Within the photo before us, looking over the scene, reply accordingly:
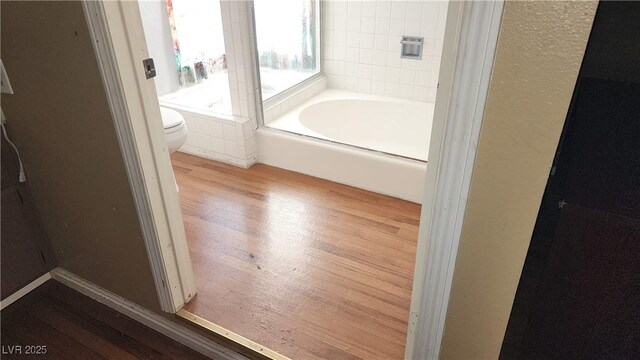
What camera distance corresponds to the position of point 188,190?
2541mm

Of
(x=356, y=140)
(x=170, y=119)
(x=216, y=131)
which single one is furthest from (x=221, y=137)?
(x=356, y=140)

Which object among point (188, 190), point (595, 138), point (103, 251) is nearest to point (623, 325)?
point (595, 138)

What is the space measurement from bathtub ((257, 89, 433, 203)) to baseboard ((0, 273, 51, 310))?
1412mm

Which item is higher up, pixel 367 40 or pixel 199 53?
pixel 367 40

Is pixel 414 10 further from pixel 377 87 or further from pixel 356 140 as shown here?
pixel 356 140

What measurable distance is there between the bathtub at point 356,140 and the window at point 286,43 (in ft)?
0.74

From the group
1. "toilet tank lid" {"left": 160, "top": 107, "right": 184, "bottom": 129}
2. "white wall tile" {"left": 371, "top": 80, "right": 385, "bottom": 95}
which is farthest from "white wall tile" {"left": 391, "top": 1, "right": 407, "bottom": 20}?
"toilet tank lid" {"left": 160, "top": 107, "right": 184, "bottom": 129}

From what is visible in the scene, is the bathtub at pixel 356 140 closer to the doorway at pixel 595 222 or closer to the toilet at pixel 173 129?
the toilet at pixel 173 129

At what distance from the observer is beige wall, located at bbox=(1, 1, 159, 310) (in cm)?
123

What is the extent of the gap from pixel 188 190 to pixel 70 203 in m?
0.95

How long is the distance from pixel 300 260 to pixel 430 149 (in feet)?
3.87

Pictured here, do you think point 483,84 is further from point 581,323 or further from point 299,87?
point 299,87

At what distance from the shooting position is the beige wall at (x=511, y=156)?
0.71 m

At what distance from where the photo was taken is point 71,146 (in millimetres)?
1430
